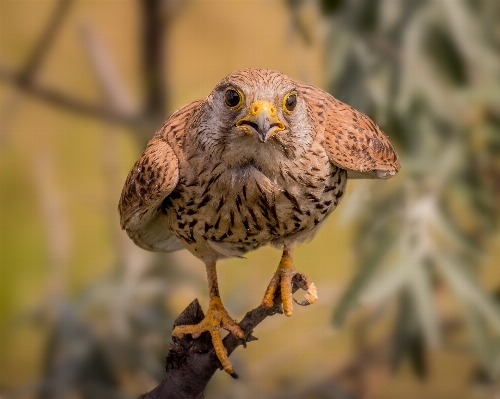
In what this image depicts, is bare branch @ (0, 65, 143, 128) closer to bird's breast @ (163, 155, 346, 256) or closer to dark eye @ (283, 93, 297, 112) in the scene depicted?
bird's breast @ (163, 155, 346, 256)

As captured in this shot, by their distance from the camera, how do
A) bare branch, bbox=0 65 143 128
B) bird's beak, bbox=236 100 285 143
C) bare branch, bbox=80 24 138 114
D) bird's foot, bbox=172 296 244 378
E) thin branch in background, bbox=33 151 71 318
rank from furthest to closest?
bare branch, bbox=80 24 138 114
bare branch, bbox=0 65 143 128
thin branch in background, bbox=33 151 71 318
bird's foot, bbox=172 296 244 378
bird's beak, bbox=236 100 285 143

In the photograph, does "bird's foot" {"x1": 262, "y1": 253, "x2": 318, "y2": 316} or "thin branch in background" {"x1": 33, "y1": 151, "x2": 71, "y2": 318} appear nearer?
"bird's foot" {"x1": 262, "y1": 253, "x2": 318, "y2": 316}

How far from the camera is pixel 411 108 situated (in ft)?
11.9

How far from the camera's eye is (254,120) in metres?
1.63

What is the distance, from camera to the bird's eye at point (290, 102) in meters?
1.72

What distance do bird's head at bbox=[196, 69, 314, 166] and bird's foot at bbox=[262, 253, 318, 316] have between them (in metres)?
0.39

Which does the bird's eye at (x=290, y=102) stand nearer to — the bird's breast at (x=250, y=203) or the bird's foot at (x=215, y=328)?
the bird's breast at (x=250, y=203)

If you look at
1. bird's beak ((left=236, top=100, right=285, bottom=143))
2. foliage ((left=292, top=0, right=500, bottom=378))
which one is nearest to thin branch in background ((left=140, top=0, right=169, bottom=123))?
foliage ((left=292, top=0, right=500, bottom=378))

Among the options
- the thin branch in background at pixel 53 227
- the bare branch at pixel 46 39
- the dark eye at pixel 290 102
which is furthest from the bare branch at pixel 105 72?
the dark eye at pixel 290 102

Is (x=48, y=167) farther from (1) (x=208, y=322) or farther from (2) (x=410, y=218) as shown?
(1) (x=208, y=322)

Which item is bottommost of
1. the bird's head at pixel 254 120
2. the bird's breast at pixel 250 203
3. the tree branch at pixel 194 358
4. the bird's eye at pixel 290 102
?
the tree branch at pixel 194 358

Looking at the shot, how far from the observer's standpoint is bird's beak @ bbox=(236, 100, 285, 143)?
1.61 meters

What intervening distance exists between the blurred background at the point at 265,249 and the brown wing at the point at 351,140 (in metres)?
1.24

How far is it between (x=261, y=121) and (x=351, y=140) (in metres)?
0.44
